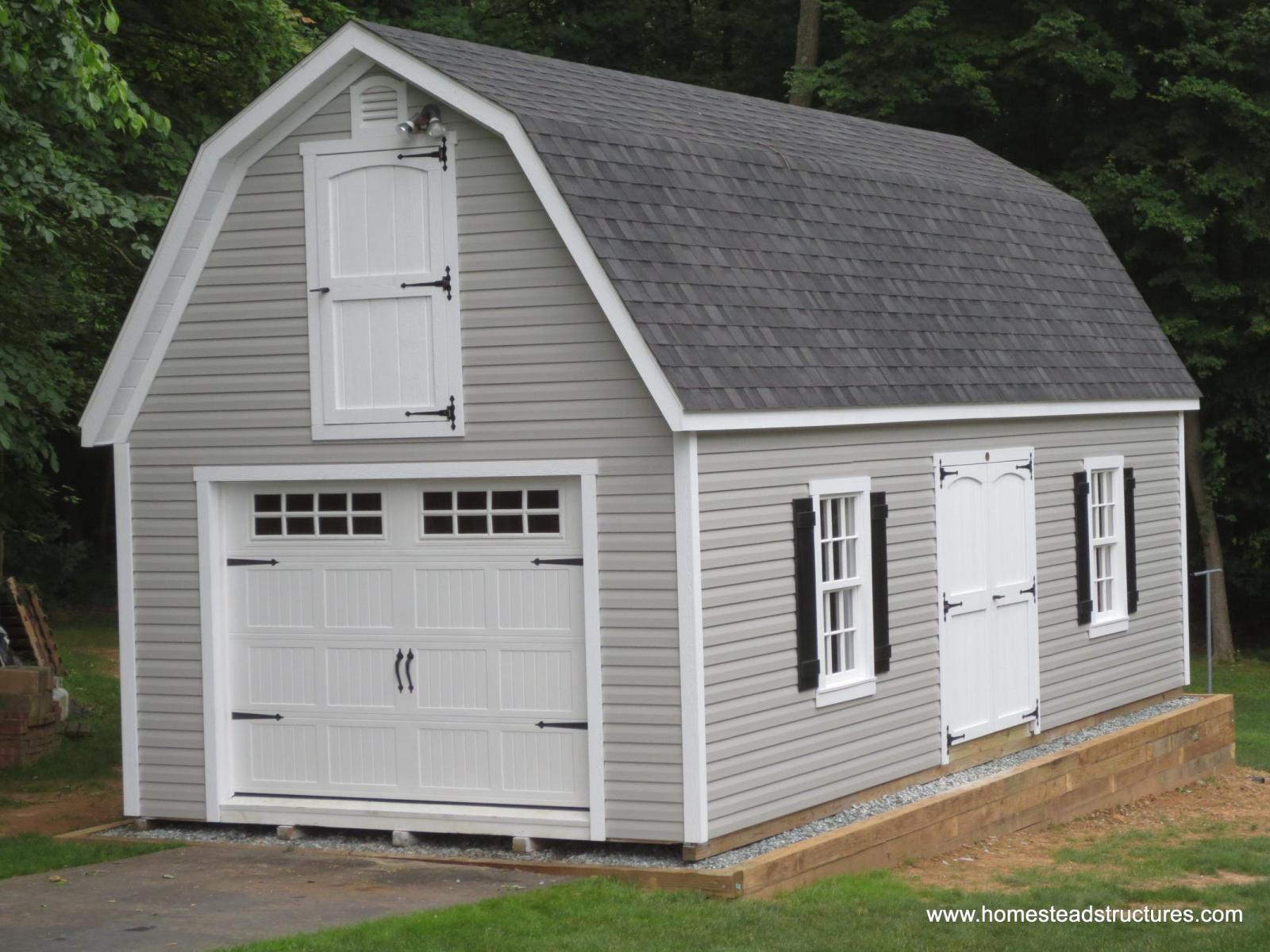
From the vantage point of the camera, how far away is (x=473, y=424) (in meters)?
10.7

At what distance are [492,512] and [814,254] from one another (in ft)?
10.0

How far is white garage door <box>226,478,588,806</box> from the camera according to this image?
1064 cm

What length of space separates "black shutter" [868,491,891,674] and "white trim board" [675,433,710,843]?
2.27 metres

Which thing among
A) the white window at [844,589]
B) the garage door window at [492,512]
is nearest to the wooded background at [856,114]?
the garage door window at [492,512]

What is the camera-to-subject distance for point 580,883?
970 centimetres

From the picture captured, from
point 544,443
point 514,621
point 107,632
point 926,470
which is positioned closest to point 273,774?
point 514,621

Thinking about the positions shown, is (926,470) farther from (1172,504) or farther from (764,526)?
(1172,504)

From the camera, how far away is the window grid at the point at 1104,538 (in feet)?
50.3

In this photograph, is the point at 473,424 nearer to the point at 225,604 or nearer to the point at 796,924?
the point at 225,604

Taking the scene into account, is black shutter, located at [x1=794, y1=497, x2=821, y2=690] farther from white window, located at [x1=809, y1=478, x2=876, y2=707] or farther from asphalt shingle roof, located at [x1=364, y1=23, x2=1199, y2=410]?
asphalt shingle roof, located at [x1=364, y1=23, x2=1199, y2=410]

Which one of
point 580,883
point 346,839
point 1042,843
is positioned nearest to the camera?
point 580,883

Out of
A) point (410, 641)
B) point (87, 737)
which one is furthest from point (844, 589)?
point (87, 737)

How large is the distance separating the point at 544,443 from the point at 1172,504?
8.37m

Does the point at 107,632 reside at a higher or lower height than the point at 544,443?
lower
